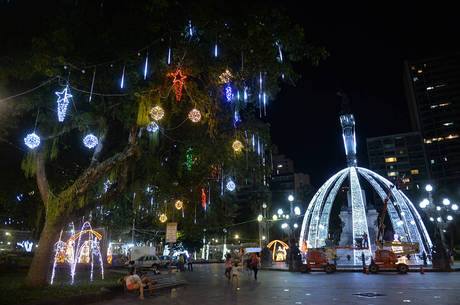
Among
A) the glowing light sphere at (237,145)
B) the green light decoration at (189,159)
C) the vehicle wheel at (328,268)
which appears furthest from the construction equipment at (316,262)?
the glowing light sphere at (237,145)

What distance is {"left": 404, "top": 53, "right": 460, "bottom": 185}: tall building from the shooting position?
332 ft

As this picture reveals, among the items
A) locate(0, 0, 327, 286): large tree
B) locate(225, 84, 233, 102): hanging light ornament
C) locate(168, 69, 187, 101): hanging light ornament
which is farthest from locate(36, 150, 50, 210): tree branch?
locate(225, 84, 233, 102): hanging light ornament

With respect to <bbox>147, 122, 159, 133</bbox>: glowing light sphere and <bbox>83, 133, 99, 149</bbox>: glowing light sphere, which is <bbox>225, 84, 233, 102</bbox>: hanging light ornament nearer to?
<bbox>147, 122, 159, 133</bbox>: glowing light sphere

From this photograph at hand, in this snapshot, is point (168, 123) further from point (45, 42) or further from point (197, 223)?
point (197, 223)

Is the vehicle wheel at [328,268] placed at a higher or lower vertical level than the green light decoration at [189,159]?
lower

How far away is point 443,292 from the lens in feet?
37.3

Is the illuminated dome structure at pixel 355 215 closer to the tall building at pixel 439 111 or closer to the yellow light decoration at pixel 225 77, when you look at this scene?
the yellow light decoration at pixel 225 77

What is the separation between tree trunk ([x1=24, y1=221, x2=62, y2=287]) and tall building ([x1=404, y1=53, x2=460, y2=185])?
112 metres

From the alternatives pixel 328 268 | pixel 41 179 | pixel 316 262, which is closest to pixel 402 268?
pixel 328 268

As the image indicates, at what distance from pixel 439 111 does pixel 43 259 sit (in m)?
123

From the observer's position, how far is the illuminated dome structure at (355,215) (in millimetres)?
33062

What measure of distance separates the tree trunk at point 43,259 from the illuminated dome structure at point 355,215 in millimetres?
26363

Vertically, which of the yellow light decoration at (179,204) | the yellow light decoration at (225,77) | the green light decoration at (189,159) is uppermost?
the yellow light decoration at (225,77)

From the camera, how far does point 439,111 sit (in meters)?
106
